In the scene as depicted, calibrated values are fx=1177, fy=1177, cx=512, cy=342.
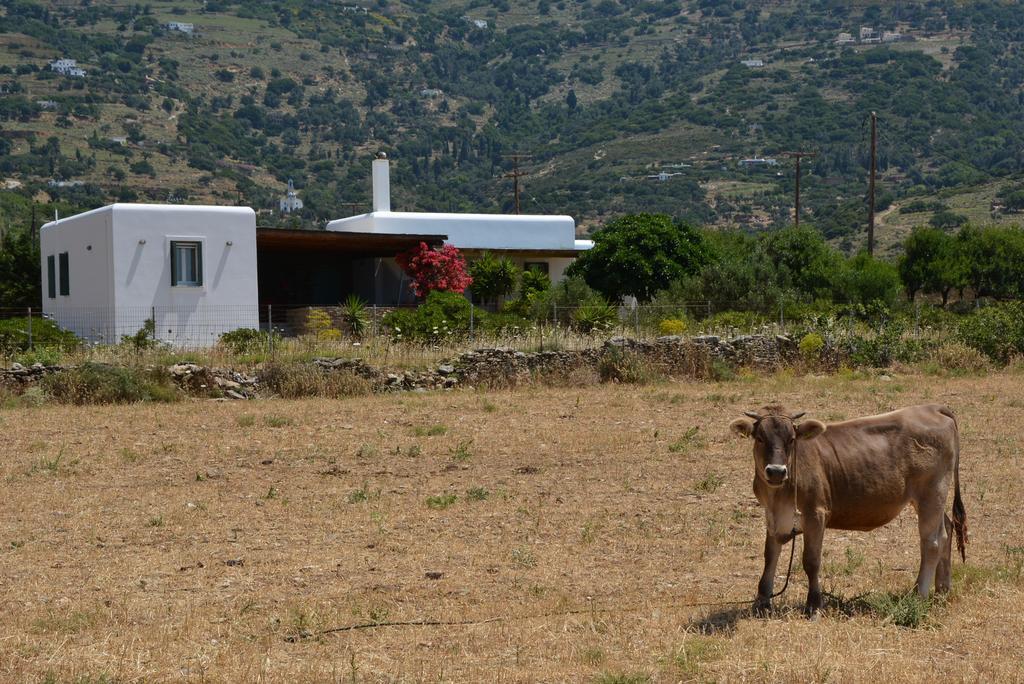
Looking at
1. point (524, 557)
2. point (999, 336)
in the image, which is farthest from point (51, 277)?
point (524, 557)

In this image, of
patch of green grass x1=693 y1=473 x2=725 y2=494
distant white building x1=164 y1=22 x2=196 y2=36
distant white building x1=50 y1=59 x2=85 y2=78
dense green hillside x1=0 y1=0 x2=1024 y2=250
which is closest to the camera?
patch of green grass x1=693 y1=473 x2=725 y2=494

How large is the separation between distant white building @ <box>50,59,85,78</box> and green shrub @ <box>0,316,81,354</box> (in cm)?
9721

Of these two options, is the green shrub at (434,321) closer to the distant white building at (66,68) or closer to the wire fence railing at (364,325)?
the wire fence railing at (364,325)

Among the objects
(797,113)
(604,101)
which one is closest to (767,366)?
(797,113)

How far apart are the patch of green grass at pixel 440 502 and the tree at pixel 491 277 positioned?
2468 centimetres

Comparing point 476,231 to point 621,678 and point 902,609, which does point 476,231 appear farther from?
point 621,678

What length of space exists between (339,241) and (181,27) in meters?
113

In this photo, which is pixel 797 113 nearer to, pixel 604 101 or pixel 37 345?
pixel 604 101

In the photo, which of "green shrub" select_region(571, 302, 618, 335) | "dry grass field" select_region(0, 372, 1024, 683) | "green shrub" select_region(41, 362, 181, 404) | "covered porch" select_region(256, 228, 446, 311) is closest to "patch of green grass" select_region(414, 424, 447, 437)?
"dry grass field" select_region(0, 372, 1024, 683)

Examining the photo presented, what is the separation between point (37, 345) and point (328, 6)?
142 metres

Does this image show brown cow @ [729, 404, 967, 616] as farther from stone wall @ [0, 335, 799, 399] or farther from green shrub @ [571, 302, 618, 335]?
green shrub @ [571, 302, 618, 335]

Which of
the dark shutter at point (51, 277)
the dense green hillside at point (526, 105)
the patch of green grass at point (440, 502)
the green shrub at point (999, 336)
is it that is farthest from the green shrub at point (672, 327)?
the dense green hillside at point (526, 105)

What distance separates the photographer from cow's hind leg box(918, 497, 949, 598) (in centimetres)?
791

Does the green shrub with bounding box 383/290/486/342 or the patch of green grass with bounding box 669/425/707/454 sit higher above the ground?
the green shrub with bounding box 383/290/486/342
